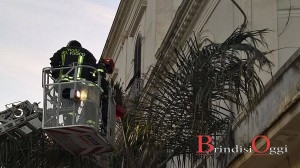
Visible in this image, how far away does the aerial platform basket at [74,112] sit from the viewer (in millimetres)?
10219

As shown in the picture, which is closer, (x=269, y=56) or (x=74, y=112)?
(x=74, y=112)

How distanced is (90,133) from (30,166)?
1.69m

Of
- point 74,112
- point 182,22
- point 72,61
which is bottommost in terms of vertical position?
point 74,112

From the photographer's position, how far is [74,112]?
33.3ft

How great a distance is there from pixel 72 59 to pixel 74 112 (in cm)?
91

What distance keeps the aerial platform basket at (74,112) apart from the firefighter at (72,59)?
0.19ft

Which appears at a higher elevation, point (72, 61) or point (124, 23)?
point (124, 23)

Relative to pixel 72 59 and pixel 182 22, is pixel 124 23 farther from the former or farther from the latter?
pixel 72 59

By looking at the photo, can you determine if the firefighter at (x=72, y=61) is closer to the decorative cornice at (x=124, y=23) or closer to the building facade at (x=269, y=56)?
the building facade at (x=269, y=56)

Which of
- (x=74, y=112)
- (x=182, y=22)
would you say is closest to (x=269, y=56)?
(x=74, y=112)

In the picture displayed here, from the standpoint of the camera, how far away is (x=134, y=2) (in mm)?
27016

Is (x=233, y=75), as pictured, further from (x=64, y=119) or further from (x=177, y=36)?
(x=177, y=36)

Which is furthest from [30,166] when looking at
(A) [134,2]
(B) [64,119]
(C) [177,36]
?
(A) [134,2]

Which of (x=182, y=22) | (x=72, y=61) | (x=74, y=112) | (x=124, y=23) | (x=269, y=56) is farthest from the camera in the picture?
(x=124, y=23)
